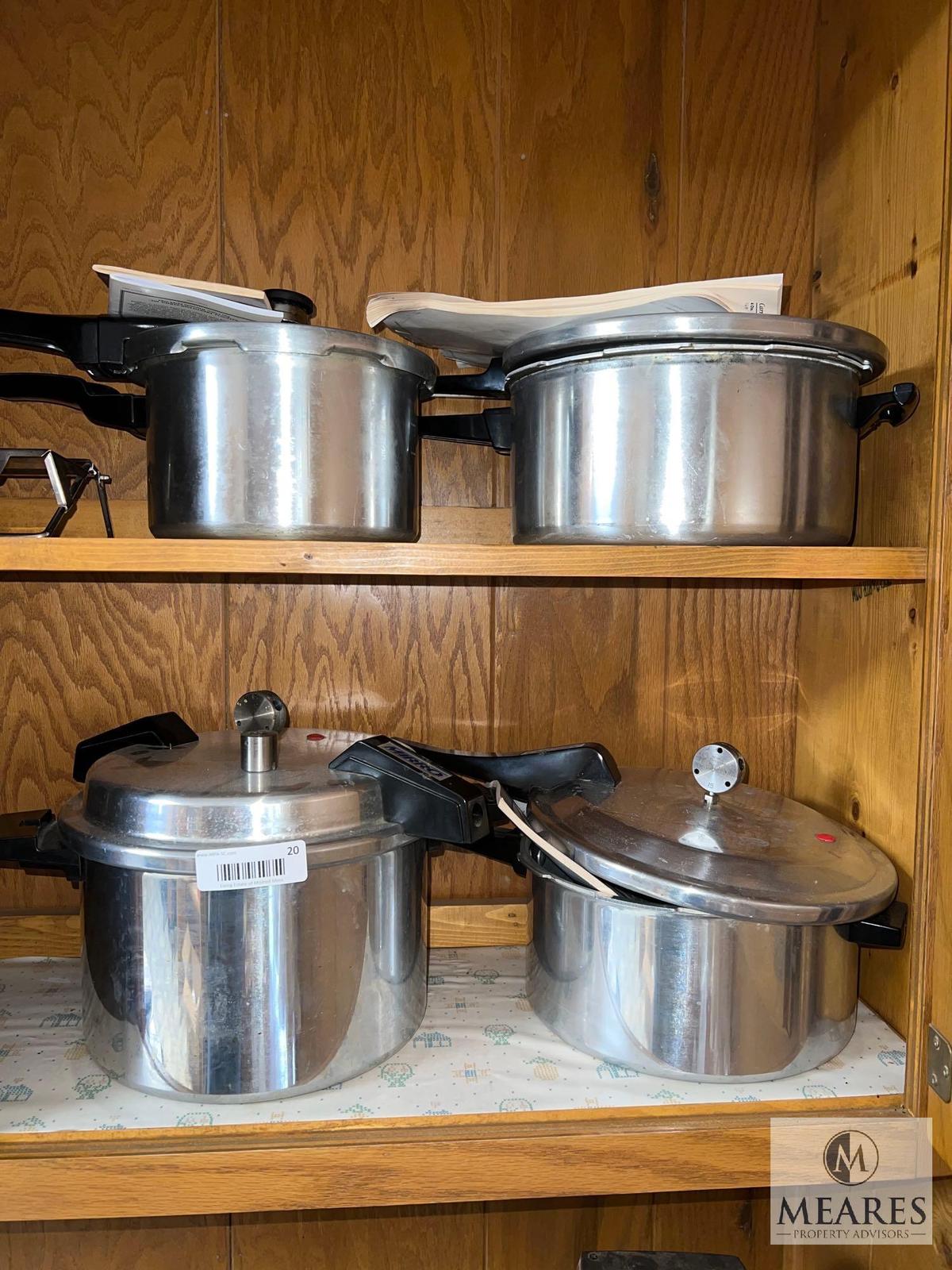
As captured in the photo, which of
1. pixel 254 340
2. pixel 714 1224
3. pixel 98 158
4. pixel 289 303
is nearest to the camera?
pixel 254 340

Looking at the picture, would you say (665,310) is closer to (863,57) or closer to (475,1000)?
(863,57)

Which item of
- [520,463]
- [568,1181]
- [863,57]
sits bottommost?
[568,1181]

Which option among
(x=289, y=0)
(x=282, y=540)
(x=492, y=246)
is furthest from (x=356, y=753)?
(x=289, y=0)

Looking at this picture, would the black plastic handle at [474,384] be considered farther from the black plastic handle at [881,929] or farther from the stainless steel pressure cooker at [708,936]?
the black plastic handle at [881,929]

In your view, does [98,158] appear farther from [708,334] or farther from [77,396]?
[708,334]

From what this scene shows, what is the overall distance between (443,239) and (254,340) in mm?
343

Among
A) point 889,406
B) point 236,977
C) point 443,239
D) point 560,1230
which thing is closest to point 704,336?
point 889,406

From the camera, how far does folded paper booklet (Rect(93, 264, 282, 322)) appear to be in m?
0.59

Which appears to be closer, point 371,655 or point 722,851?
point 722,851

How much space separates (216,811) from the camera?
0.58m

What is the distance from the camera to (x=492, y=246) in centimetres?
83

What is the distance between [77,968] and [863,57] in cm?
98

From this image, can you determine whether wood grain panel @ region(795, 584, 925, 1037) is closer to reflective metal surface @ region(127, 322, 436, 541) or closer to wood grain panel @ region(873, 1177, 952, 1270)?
wood grain panel @ region(873, 1177, 952, 1270)

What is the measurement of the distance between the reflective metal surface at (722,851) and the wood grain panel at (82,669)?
343mm
